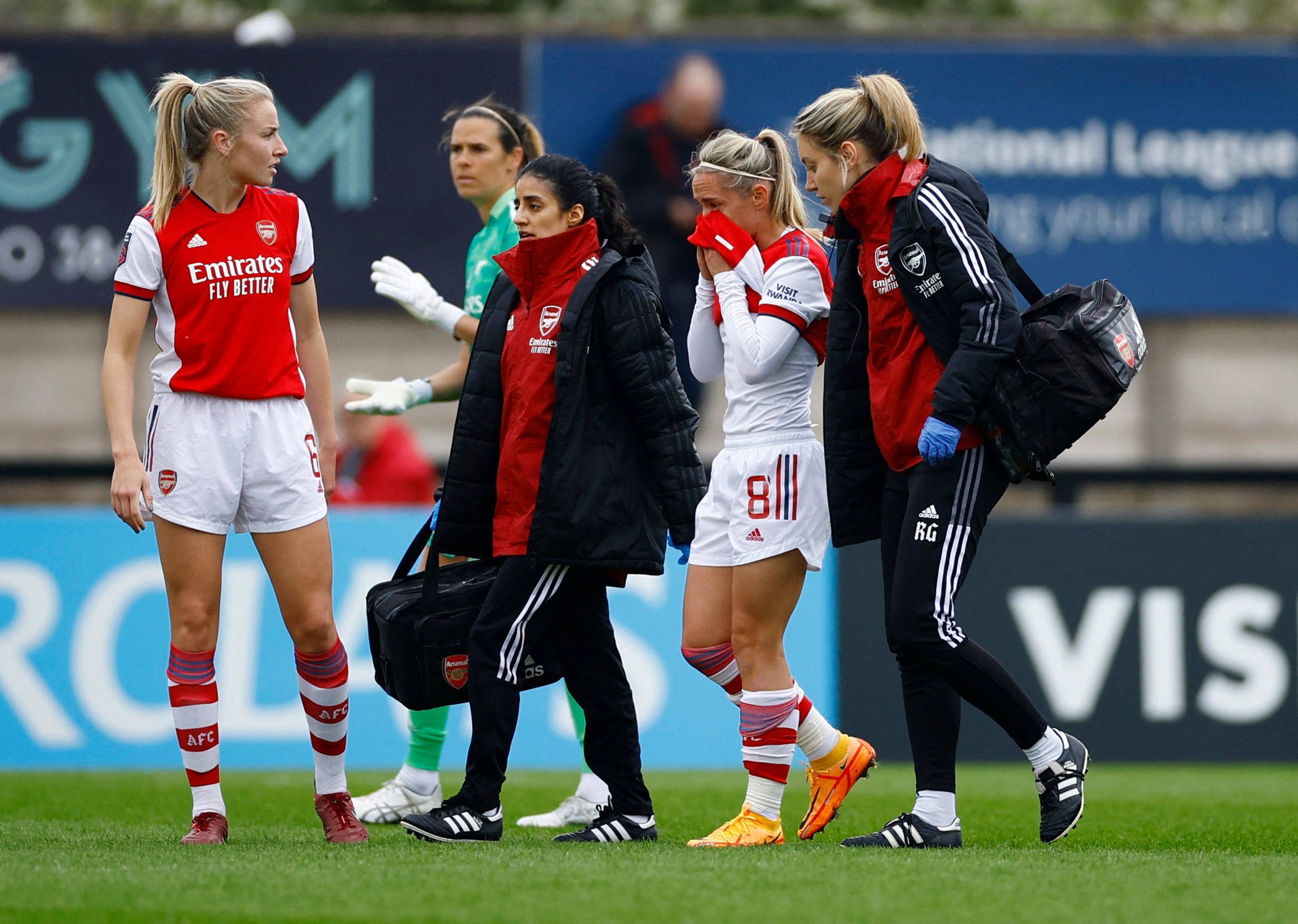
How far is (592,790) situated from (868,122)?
8.41ft

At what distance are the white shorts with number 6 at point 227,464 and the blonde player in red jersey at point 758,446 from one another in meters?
1.25

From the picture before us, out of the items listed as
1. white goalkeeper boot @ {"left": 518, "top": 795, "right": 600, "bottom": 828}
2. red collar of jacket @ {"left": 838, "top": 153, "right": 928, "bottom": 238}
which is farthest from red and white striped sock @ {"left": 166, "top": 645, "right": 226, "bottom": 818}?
red collar of jacket @ {"left": 838, "top": 153, "right": 928, "bottom": 238}

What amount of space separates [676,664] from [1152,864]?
175 inches

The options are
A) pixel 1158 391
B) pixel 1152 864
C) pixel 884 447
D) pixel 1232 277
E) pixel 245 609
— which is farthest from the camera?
pixel 1158 391

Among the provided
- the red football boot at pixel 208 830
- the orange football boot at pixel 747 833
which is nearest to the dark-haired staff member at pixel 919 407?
the orange football boot at pixel 747 833

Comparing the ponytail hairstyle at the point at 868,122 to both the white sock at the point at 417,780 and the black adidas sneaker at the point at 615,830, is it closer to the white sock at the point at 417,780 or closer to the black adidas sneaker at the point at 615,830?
the black adidas sneaker at the point at 615,830

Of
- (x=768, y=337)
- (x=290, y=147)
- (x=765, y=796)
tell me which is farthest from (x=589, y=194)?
(x=290, y=147)

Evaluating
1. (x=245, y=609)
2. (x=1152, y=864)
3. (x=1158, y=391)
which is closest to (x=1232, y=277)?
(x=1158, y=391)

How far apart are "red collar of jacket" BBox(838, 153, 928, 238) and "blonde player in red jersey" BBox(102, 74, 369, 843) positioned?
5.67 ft

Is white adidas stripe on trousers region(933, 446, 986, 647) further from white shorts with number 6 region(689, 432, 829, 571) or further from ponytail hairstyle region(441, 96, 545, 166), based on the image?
ponytail hairstyle region(441, 96, 545, 166)

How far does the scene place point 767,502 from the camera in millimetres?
5016

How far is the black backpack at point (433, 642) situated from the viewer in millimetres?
5062

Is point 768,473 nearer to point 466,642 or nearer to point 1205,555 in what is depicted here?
point 466,642

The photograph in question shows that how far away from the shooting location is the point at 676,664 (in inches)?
349
